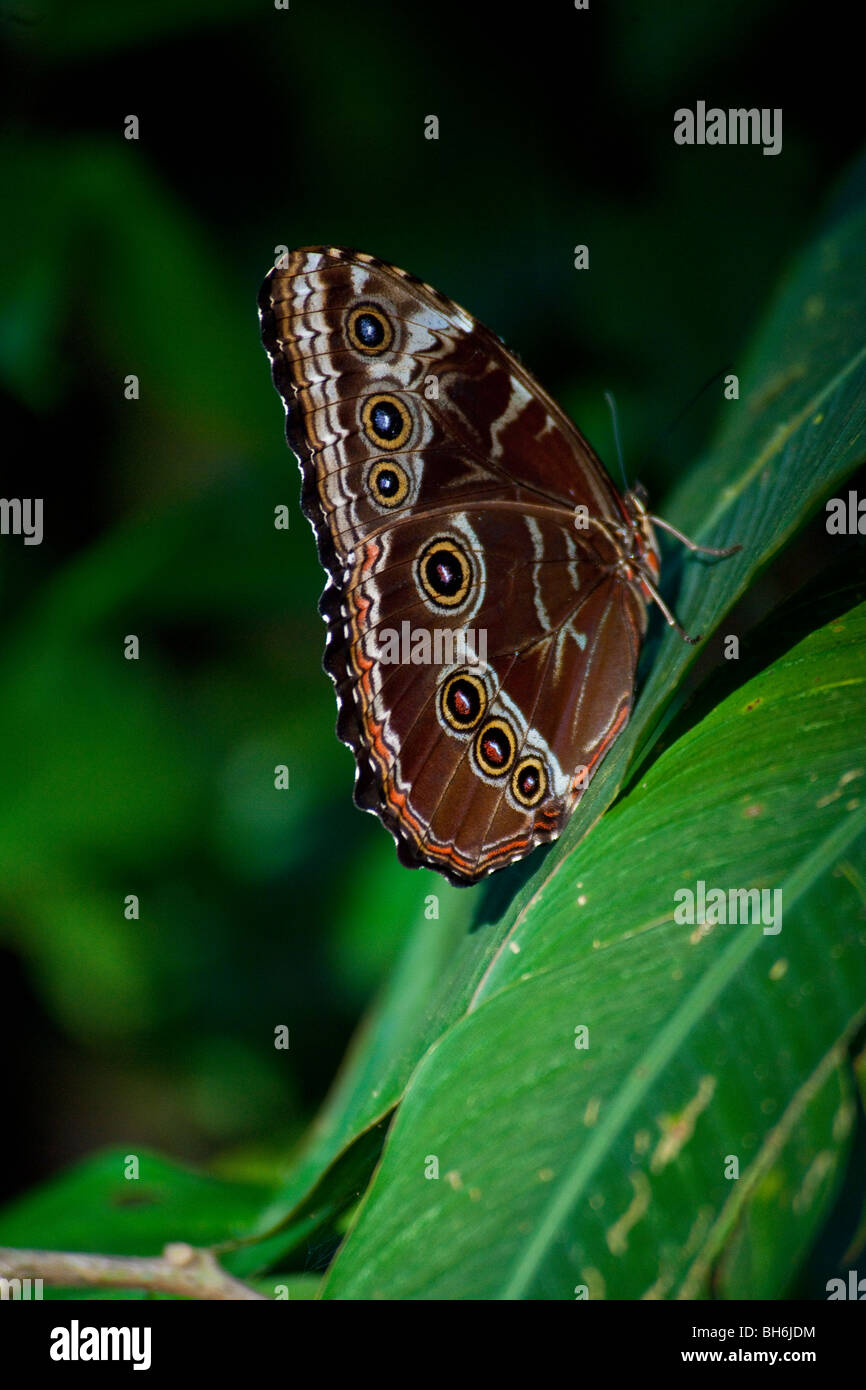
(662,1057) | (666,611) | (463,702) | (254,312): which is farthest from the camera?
(254,312)

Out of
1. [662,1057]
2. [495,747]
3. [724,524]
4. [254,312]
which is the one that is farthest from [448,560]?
[254,312]

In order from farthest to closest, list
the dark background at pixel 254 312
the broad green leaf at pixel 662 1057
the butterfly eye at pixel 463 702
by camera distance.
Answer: the dark background at pixel 254 312 → the butterfly eye at pixel 463 702 → the broad green leaf at pixel 662 1057

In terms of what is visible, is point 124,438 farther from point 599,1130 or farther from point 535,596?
point 599,1130

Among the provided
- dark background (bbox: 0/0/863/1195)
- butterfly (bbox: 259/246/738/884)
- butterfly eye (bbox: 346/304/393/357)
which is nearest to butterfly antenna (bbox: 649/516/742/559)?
butterfly (bbox: 259/246/738/884)

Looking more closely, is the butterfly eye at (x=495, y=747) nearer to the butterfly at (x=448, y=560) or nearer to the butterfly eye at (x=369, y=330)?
the butterfly at (x=448, y=560)

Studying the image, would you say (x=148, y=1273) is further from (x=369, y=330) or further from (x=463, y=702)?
(x=369, y=330)

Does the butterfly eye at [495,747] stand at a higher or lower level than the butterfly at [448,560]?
lower

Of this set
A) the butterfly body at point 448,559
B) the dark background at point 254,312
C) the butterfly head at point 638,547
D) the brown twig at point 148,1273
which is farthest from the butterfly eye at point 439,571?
the dark background at point 254,312

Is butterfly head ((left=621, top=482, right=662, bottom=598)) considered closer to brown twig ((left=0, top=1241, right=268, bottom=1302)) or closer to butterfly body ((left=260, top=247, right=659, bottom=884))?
butterfly body ((left=260, top=247, right=659, bottom=884))
